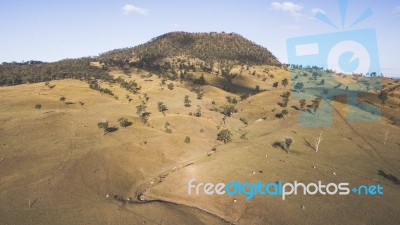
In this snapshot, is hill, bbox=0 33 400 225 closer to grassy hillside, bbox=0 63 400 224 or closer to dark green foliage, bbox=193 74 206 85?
grassy hillside, bbox=0 63 400 224

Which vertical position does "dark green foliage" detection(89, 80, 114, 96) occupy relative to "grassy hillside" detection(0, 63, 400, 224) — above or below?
above

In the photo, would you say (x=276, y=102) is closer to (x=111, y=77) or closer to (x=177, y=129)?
(x=177, y=129)

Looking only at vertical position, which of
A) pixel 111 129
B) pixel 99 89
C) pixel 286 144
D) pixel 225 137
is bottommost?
pixel 286 144

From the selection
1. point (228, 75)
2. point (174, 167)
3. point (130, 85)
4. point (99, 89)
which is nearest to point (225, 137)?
point (174, 167)

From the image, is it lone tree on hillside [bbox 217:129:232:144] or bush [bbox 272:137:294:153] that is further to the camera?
lone tree on hillside [bbox 217:129:232:144]

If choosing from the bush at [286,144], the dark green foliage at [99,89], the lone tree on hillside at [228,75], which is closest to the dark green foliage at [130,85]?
the dark green foliage at [99,89]

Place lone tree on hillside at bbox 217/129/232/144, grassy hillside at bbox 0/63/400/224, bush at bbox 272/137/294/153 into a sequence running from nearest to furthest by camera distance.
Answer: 1. grassy hillside at bbox 0/63/400/224
2. bush at bbox 272/137/294/153
3. lone tree on hillside at bbox 217/129/232/144

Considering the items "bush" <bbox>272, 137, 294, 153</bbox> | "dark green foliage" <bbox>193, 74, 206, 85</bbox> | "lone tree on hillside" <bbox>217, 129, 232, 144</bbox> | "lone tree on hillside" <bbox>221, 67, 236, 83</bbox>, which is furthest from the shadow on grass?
"lone tree on hillside" <bbox>221, 67, 236, 83</bbox>

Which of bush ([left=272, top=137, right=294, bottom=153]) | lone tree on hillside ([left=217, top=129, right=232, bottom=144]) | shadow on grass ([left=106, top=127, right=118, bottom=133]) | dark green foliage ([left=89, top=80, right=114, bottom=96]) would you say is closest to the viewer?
bush ([left=272, top=137, right=294, bottom=153])

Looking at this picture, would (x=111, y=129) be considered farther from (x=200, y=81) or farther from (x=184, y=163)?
(x=200, y=81)

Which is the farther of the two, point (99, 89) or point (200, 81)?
point (200, 81)

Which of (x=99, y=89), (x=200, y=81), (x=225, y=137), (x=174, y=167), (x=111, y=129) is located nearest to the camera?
(x=174, y=167)

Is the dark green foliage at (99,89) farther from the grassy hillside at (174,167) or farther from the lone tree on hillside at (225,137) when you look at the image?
the lone tree on hillside at (225,137)
